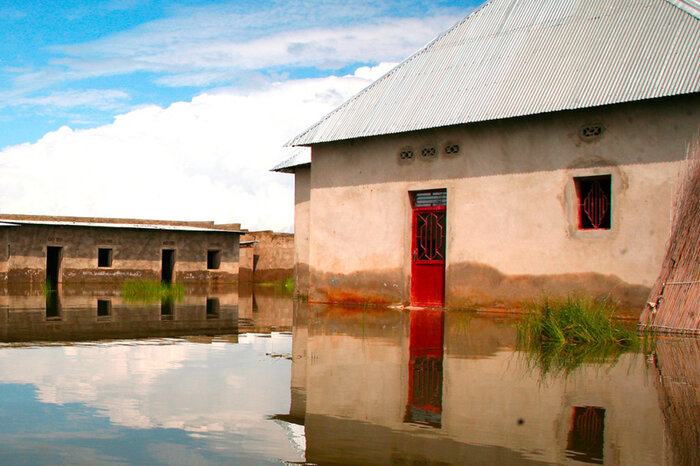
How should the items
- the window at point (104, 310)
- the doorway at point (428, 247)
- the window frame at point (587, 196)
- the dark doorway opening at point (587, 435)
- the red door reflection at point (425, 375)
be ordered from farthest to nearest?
the doorway at point (428, 247) → the window frame at point (587, 196) → the window at point (104, 310) → the red door reflection at point (425, 375) → the dark doorway opening at point (587, 435)

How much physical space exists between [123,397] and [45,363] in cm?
195

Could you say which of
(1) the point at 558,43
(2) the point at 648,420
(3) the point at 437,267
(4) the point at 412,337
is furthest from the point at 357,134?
(2) the point at 648,420

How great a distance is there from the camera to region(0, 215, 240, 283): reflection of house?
93.5ft

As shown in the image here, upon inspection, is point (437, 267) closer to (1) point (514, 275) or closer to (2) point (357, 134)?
(1) point (514, 275)

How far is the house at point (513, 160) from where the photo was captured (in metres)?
12.4

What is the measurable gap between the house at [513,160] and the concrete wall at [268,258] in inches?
707

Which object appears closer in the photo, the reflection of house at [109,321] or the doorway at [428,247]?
the reflection of house at [109,321]

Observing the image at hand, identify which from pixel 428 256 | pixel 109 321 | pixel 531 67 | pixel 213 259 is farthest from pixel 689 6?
pixel 213 259

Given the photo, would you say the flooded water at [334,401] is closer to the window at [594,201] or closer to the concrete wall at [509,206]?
the concrete wall at [509,206]

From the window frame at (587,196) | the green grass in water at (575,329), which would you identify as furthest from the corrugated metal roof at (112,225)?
the green grass in water at (575,329)

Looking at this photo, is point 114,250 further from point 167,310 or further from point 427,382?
point 427,382

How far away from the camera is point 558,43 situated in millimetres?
14328

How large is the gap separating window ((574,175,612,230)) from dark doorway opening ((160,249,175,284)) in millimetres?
21931

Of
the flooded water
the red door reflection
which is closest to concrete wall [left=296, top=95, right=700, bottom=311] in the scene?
the red door reflection
